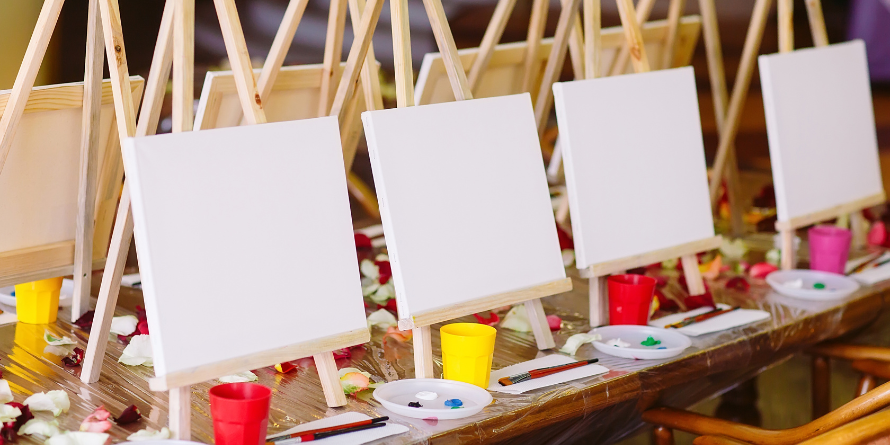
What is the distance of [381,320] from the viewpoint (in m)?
2.27

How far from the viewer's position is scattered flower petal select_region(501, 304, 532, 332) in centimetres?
223

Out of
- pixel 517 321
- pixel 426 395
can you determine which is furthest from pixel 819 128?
pixel 426 395

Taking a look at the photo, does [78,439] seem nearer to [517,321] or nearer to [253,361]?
[253,361]

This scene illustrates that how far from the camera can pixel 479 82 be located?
8.94ft

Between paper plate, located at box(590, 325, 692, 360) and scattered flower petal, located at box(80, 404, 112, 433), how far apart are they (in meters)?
1.06

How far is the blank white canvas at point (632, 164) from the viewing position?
2.15 metres

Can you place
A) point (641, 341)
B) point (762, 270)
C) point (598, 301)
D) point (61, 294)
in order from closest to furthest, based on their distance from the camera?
1. point (641, 341)
2. point (598, 301)
3. point (61, 294)
4. point (762, 270)

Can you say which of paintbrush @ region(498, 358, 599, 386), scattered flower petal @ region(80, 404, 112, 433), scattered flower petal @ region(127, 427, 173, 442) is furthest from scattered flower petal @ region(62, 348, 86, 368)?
paintbrush @ region(498, 358, 599, 386)

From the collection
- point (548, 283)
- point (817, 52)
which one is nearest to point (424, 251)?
point (548, 283)

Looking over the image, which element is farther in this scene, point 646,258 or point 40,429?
point 646,258

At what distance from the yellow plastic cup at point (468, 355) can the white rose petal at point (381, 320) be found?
0.49m

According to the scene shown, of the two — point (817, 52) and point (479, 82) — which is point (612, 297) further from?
point (817, 52)

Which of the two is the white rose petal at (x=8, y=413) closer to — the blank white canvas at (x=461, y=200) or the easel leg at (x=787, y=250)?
the blank white canvas at (x=461, y=200)

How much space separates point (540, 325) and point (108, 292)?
94 centimetres
